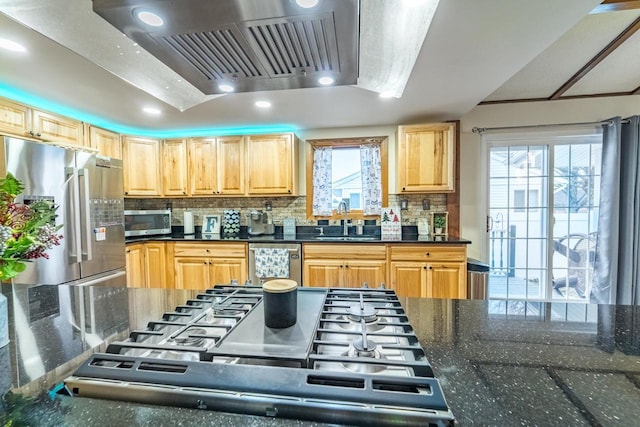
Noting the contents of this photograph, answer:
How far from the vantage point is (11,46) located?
1.67 m

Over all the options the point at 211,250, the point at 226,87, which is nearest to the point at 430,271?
the point at 211,250

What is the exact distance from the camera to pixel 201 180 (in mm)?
3496

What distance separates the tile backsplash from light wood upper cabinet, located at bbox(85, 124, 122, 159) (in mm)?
764

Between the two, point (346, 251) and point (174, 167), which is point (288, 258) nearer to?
point (346, 251)

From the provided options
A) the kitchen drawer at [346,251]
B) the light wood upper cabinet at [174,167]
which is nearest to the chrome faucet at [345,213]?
the kitchen drawer at [346,251]

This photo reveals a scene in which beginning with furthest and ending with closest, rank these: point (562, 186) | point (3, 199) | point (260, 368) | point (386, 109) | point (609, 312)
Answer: point (562, 186) < point (386, 109) < point (609, 312) < point (3, 199) < point (260, 368)

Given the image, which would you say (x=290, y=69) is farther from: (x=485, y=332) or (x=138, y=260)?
(x=138, y=260)

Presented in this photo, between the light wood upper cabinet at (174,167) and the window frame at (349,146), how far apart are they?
1.54 meters

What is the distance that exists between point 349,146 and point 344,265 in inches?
60.3

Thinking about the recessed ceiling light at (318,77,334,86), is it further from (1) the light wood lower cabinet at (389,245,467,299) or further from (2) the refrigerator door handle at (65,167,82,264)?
(2) the refrigerator door handle at (65,167,82,264)

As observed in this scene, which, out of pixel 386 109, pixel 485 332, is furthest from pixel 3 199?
pixel 386 109

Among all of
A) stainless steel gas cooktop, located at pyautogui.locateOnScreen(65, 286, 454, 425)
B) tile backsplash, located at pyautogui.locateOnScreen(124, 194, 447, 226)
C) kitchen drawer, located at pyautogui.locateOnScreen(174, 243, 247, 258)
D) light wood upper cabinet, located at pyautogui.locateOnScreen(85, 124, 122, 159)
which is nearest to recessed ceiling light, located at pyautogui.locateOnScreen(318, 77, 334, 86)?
stainless steel gas cooktop, located at pyautogui.locateOnScreen(65, 286, 454, 425)

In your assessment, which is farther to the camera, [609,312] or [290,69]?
[609,312]

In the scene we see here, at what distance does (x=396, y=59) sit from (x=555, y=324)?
1.16 m
